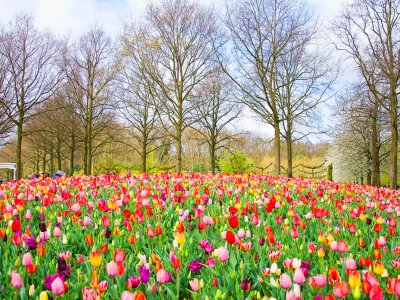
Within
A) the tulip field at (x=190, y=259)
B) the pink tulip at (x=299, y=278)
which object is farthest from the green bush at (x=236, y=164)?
the pink tulip at (x=299, y=278)

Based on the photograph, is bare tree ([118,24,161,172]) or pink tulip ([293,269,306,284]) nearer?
pink tulip ([293,269,306,284])

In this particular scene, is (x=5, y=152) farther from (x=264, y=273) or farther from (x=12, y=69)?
(x=264, y=273)

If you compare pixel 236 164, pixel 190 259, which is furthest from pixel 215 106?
pixel 190 259

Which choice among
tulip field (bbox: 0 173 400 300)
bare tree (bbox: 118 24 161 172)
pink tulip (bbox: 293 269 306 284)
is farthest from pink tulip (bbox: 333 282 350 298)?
bare tree (bbox: 118 24 161 172)

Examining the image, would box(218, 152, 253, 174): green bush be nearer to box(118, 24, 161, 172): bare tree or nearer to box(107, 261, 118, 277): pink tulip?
box(118, 24, 161, 172): bare tree

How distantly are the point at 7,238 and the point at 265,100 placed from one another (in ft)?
47.3

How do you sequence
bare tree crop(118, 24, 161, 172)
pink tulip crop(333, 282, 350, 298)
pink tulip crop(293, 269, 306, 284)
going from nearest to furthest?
pink tulip crop(333, 282, 350, 298) → pink tulip crop(293, 269, 306, 284) → bare tree crop(118, 24, 161, 172)

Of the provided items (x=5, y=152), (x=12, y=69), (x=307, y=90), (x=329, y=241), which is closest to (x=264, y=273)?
(x=329, y=241)

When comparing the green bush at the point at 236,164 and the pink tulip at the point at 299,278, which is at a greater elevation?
the green bush at the point at 236,164

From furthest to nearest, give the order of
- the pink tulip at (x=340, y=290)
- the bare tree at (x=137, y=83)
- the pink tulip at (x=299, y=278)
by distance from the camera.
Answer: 1. the bare tree at (x=137, y=83)
2. the pink tulip at (x=299, y=278)
3. the pink tulip at (x=340, y=290)

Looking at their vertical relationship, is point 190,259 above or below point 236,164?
below

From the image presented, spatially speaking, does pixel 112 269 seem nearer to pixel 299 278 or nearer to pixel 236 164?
pixel 299 278

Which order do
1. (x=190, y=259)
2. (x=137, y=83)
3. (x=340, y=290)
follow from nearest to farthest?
1. (x=340, y=290)
2. (x=190, y=259)
3. (x=137, y=83)

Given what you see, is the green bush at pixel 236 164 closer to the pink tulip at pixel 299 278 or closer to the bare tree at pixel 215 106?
the bare tree at pixel 215 106
